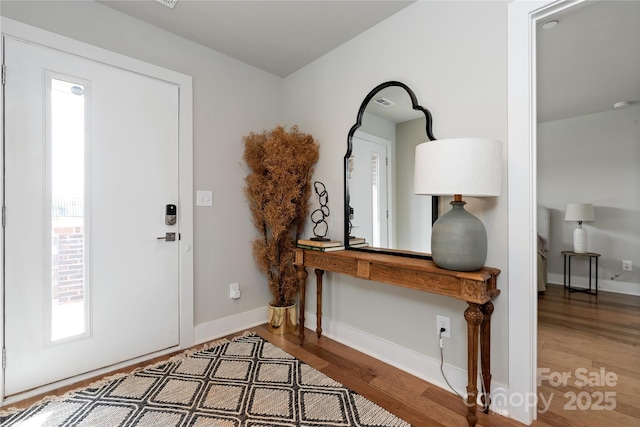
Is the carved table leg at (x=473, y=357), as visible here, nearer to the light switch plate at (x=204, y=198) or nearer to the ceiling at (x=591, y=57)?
the ceiling at (x=591, y=57)

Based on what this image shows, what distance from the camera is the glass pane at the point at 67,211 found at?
182 centimetres

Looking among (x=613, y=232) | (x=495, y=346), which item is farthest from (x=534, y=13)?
(x=613, y=232)

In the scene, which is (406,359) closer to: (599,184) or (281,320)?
(281,320)

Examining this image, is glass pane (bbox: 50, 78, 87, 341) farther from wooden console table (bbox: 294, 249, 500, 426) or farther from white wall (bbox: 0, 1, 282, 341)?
wooden console table (bbox: 294, 249, 500, 426)

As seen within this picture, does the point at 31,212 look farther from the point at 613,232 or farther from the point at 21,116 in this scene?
the point at 613,232

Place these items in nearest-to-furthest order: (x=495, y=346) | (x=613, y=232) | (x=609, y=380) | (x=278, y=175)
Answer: (x=495, y=346), (x=609, y=380), (x=278, y=175), (x=613, y=232)

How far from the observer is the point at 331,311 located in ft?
8.36

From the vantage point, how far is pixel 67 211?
1854 millimetres

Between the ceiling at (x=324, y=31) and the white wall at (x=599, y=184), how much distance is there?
48.6 inches

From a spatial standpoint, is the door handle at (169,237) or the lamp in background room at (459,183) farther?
the door handle at (169,237)

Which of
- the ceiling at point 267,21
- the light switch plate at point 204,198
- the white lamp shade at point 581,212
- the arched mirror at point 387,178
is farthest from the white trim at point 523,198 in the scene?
the white lamp shade at point 581,212

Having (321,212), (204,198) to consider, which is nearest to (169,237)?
(204,198)

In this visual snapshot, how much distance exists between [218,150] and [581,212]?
4.67 meters

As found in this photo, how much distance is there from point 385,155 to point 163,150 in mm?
1685
